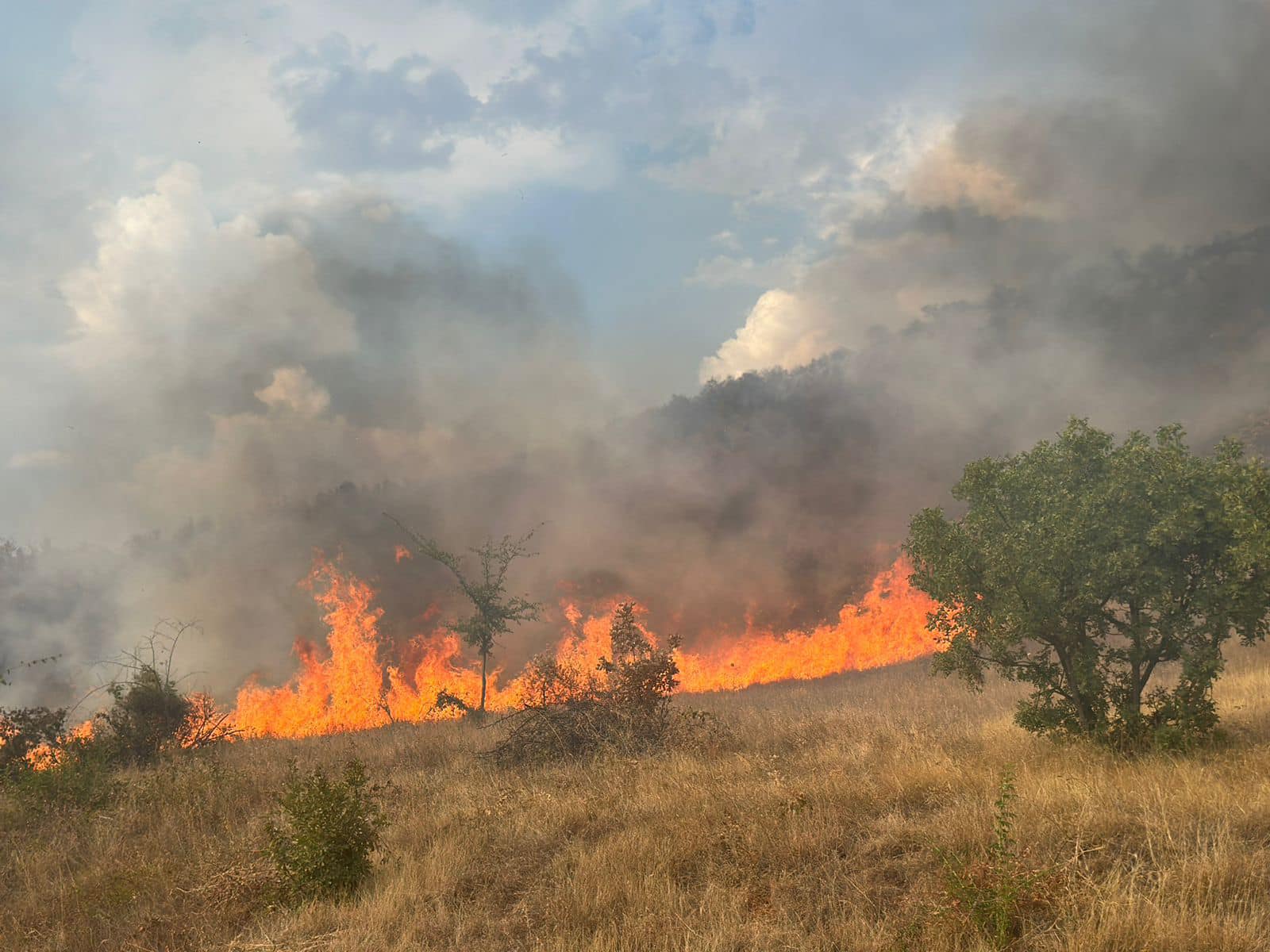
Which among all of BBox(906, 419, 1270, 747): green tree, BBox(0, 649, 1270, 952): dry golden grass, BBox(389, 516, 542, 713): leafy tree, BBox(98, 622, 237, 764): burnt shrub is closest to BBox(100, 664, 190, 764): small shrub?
BBox(98, 622, 237, 764): burnt shrub

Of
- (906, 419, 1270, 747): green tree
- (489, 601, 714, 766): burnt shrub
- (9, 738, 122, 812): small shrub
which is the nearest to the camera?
(906, 419, 1270, 747): green tree

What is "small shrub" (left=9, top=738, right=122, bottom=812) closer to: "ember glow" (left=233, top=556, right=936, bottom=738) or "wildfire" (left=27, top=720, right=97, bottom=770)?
"wildfire" (left=27, top=720, right=97, bottom=770)

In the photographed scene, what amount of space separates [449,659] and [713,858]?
31121mm

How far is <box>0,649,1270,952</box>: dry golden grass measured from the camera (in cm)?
611

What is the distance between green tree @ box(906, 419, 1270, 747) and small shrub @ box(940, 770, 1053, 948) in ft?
17.4

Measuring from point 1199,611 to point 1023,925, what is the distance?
6996 millimetres

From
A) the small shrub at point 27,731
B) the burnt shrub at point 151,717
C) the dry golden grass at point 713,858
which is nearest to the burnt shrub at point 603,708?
the dry golden grass at point 713,858

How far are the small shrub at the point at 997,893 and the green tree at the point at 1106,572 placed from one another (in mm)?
5295

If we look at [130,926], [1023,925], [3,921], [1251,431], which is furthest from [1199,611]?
[1251,431]

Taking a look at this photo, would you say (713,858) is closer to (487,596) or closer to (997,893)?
(997,893)

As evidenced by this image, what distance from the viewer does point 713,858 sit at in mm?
7812

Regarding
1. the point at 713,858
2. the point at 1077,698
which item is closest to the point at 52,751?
the point at 713,858

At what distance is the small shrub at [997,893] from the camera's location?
18.8 feet

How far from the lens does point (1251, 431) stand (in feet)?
217
